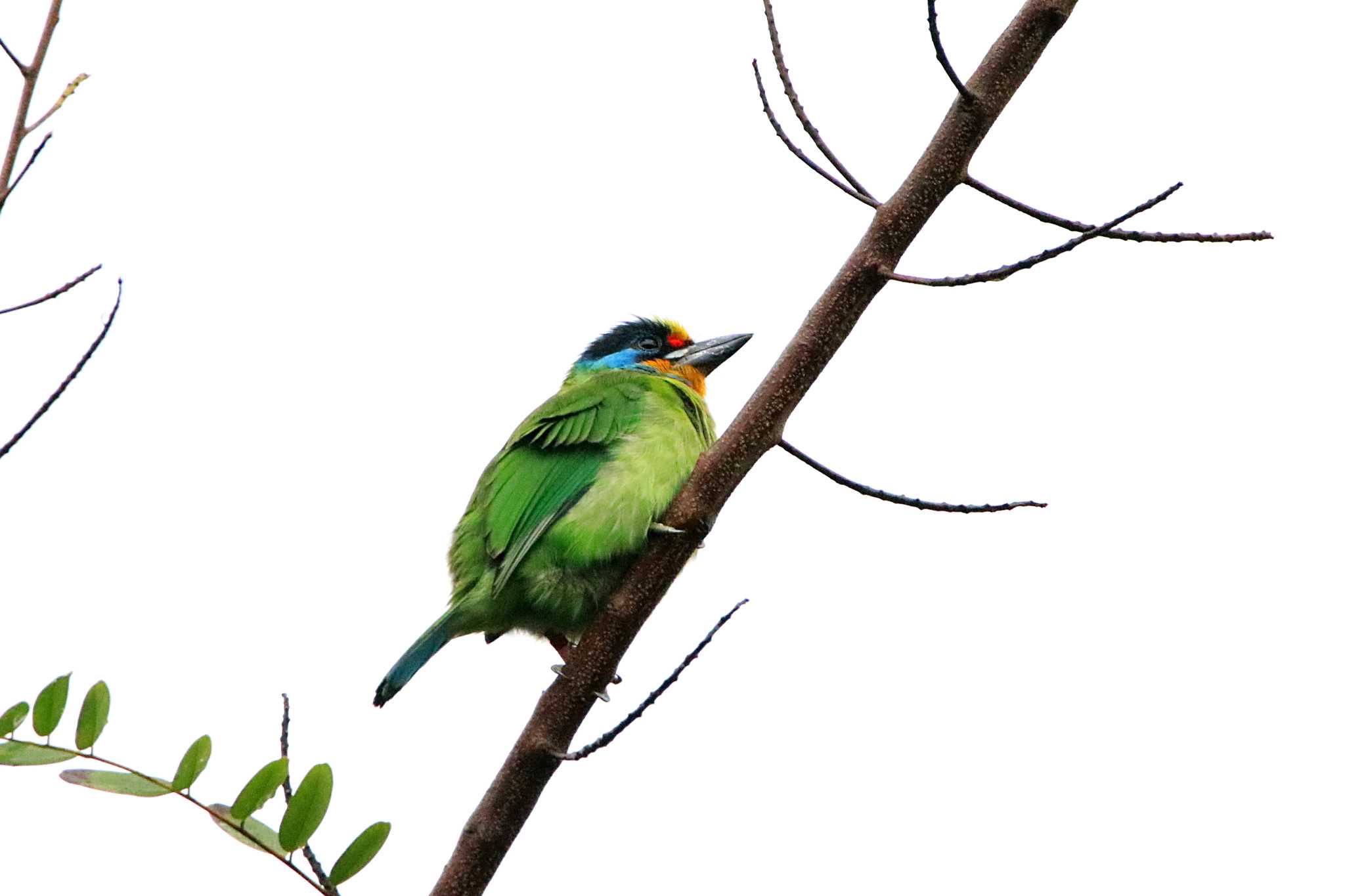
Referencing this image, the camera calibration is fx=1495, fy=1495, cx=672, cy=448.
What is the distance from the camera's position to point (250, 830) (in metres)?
2.47

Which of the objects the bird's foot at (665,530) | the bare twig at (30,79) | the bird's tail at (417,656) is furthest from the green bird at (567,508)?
the bare twig at (30,79)

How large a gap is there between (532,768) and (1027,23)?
1.81m

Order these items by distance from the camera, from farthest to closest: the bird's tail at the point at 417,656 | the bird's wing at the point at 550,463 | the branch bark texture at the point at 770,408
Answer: the bird's wing at the point at 550,463
the bird's tail at the point at 417,656
the branch bark texture at the point at 770,408

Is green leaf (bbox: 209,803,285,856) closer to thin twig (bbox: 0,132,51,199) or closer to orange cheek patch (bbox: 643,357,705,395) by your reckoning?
thin twig (bbox: 0,132,51,199)

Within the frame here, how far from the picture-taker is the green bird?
410cm

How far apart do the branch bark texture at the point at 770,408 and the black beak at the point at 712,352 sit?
220cm

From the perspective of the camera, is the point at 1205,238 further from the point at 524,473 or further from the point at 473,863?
the point at 524,473

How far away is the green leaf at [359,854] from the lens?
2.49m

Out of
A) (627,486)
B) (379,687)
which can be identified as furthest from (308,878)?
(627,486)

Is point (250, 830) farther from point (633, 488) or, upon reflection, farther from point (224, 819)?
point (633, 488)

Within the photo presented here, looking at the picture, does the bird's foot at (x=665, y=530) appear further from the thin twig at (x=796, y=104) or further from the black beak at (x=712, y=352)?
the black beak at (x=712, y=352)

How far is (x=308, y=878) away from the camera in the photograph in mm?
2428

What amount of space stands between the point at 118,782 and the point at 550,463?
237cm

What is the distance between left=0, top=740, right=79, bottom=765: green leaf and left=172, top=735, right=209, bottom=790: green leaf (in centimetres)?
16
